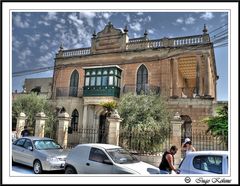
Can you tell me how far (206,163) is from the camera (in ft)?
25.6

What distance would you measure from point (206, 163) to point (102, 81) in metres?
16.5

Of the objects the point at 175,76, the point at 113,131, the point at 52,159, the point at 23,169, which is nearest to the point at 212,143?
the point at 113,131

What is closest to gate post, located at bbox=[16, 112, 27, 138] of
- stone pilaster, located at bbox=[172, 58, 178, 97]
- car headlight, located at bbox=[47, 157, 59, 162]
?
car headlight, located at bbox=[47, 157, 59, 162]

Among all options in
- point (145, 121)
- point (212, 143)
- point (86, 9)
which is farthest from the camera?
point (145, 121)

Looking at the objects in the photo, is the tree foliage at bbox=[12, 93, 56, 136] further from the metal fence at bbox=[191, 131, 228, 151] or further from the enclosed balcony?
the metal fence at bbox=[191, 131, 228, 151]

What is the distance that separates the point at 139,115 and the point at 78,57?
1185 cm

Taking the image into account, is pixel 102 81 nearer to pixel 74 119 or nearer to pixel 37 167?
pixel 74 119

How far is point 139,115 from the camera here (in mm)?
16344

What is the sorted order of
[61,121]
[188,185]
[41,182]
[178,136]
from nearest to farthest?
[188,185] → [41,182] → [178,136] → [61,121]

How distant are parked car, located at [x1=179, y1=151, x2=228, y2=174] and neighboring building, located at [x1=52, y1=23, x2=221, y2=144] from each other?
1200cm

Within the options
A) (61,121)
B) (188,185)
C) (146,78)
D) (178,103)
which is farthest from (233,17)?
(146,78)

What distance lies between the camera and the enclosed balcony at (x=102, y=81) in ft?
75.9

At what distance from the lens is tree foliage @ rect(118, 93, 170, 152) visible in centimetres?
1464

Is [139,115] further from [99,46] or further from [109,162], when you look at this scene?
[99,46]
